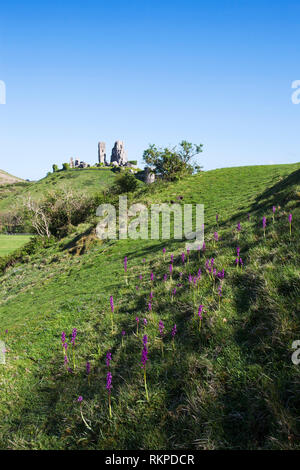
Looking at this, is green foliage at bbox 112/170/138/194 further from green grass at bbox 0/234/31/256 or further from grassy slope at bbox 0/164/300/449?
grassy slope at bbox 0/164/300/449

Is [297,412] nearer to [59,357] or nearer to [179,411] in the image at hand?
[179,411]

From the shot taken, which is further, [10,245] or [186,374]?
[10,245]

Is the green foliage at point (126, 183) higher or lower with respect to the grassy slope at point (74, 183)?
lower

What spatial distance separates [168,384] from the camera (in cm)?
359

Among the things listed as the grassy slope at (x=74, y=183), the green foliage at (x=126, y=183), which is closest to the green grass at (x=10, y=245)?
the green foliage at (x=126, y=183)

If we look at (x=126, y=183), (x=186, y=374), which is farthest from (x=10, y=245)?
(x=186, y=374)

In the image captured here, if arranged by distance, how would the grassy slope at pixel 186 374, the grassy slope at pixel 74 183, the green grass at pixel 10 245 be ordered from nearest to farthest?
the grassy slope at pixel 186 374, the green grass at pixel 10 245, the grassy slope at pixel 74 183

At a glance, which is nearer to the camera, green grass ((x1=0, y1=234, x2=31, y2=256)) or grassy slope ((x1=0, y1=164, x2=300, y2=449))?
grassy slope ((x1=0, y1=164, x2=300, y2=449))

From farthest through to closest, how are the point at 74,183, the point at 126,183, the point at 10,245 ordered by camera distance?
1. the point at 74,183
2. the point at 10,245
3. the point at 126,183

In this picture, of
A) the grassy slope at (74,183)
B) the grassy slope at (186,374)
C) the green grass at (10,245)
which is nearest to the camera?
the grassy slope at (186,374)

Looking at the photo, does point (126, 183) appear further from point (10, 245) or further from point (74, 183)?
point (74, 183)

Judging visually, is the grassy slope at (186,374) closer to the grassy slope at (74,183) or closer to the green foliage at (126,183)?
the green foliage at (126,183)

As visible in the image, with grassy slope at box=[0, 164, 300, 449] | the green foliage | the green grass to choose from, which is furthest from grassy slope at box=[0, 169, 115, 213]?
grassy slope at box=[0, 164, 300, 449]
